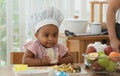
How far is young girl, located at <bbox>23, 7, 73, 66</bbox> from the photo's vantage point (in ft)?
5.44

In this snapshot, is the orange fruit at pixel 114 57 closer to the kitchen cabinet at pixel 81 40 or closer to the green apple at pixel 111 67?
the green apple at pixel 111 67

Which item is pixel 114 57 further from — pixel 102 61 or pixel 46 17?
pixel 46 17

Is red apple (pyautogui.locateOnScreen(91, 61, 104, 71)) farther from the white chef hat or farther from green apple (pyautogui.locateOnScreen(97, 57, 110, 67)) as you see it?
the white chef hat

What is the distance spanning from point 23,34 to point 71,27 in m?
0.51

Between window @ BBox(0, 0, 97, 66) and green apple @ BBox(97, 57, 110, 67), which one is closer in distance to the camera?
green apple @ BBox(97, 57, 110, 67)

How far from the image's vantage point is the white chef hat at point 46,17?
66.3 inches

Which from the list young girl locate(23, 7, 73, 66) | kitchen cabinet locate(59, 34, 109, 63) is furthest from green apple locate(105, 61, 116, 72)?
kitchen cabinet locate(59, 34, 109, 63)

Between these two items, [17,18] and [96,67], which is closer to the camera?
[96,67]

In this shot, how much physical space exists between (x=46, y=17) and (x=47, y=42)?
0.51ft

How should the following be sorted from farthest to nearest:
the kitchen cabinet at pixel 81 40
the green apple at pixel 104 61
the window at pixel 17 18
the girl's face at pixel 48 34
Result: the window at pixel 17 18 < the kitchen cabinet at pixel 81 40 < the girl's face at pixel 48 34 < the green apple at pixel 104 61

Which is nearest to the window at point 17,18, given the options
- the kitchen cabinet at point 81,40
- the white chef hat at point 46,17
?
the kitchen cabinet at point 81,40

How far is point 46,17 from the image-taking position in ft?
5.59

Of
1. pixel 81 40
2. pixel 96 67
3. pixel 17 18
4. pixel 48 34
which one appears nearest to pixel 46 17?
pixel 48 34

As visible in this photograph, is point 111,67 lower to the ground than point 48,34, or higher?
lower
